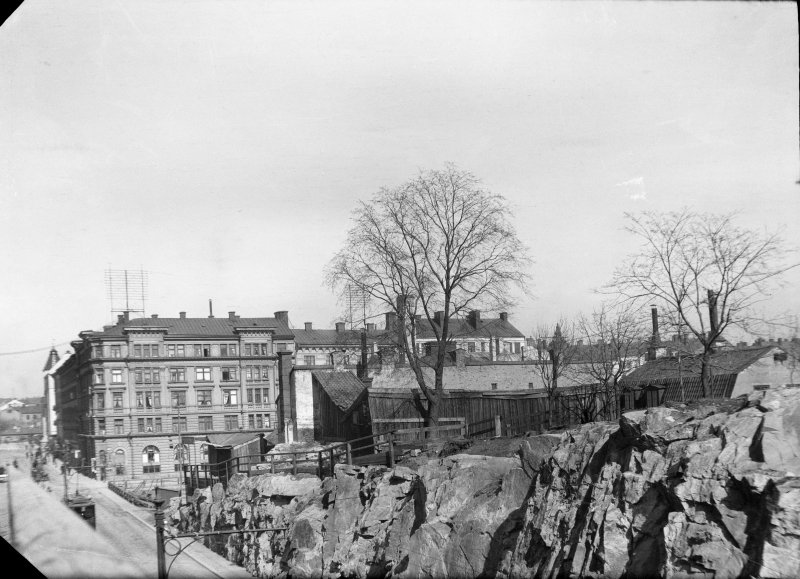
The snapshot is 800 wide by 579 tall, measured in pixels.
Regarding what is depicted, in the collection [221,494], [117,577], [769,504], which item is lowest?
[221,494]

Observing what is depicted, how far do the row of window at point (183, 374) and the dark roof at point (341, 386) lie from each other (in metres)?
12.1

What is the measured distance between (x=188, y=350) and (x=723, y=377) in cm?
2957

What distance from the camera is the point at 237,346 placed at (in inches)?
1718

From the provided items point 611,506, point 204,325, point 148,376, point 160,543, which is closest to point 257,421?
point 148,376

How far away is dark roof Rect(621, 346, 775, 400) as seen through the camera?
1808cm

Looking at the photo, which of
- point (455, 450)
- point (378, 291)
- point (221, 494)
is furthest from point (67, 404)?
point (455, 450)

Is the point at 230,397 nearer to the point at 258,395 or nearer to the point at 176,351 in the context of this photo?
the point at 258,395

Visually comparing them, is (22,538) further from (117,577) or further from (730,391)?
(730,391)

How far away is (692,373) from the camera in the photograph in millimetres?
19234

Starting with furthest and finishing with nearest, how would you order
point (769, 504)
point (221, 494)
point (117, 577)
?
1. point (221, 494)
2. point (769, 504)
3. point (117, 577)

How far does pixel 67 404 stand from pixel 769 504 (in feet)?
158

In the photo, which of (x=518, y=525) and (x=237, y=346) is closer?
(x=518, y=525)

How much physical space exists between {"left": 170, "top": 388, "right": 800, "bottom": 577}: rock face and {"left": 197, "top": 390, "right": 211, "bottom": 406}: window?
2848 centimetres

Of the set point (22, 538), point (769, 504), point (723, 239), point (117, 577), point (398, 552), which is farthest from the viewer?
point (723, 239)
